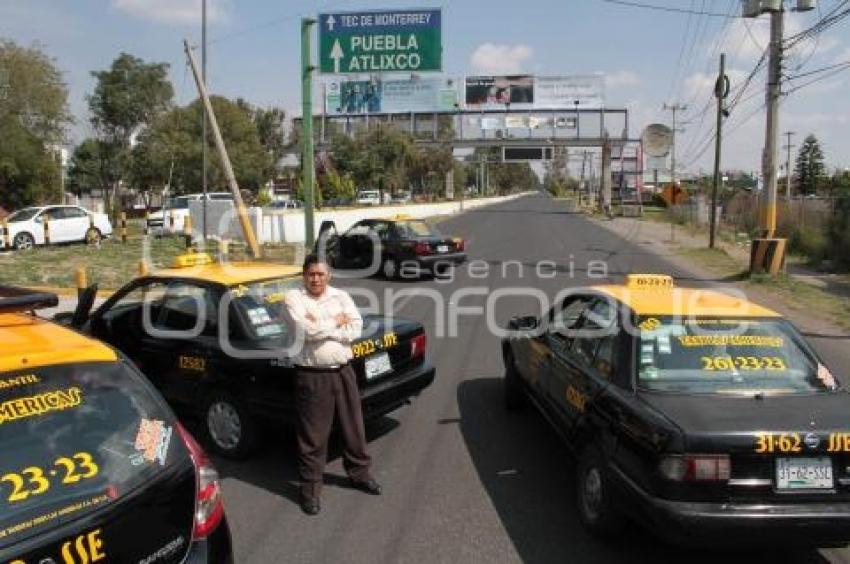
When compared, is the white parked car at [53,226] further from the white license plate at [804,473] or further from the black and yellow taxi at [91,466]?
the white license plate at [804,473]

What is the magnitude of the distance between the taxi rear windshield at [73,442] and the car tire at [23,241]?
2511 cm

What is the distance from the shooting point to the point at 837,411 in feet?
14.1

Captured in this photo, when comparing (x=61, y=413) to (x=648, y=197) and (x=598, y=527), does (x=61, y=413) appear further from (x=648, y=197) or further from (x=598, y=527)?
(x=648, y=197)

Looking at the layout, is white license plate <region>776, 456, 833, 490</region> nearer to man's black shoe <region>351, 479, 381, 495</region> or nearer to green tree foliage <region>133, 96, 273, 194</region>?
man's black shoe <region>351, 479, 381, 495</region>

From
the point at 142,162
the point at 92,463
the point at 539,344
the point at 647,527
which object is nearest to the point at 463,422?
the point at 539,344

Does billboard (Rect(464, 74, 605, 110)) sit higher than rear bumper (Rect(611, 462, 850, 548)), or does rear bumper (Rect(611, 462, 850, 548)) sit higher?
billboard (Rect(464, 74, 605, 110))

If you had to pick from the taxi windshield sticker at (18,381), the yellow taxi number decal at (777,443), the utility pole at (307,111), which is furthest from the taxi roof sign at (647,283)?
the utility pole at (307,111)

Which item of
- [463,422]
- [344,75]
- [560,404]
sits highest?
[344,75]

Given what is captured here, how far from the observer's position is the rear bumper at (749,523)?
386cm

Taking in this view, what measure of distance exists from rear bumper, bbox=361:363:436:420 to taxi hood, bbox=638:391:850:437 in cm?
226

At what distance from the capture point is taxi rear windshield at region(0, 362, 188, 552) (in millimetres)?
2744

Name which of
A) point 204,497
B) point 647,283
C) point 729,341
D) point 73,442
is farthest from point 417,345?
point 73,442

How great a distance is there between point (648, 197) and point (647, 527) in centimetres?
10121

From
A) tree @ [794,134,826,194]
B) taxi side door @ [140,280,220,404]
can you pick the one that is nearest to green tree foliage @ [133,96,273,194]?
taxi side door @ [140,280,220,404]
